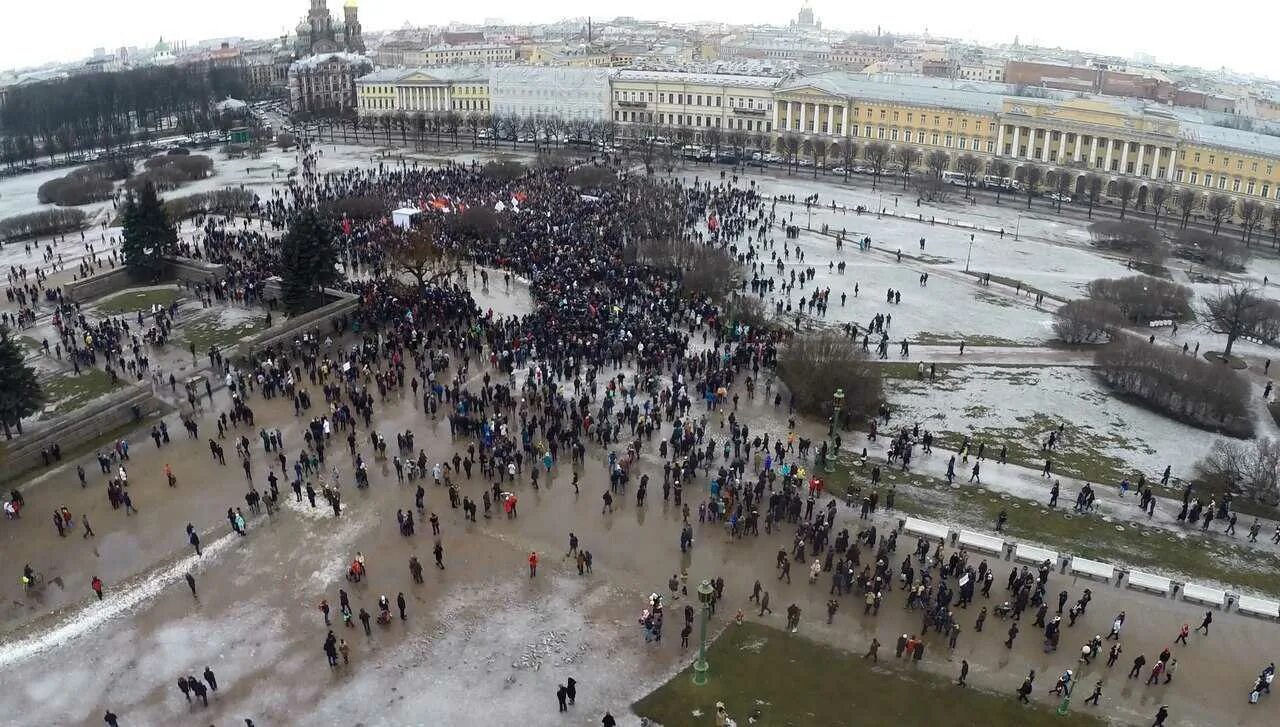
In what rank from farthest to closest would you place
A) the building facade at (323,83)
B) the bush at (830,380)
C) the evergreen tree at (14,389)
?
the building facade at (323,83) < the bush at (830,380) < the evergreen tree at (14,389)

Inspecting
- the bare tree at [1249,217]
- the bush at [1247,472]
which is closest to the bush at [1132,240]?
the bare tree at [1249,217]

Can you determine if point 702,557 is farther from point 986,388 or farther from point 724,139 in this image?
point 724,139

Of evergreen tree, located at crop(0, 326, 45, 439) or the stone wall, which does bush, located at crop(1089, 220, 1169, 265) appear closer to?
the stone wall

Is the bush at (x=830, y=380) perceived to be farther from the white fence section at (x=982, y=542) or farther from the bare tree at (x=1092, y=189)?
the bare tree at (x=1092, y=189)

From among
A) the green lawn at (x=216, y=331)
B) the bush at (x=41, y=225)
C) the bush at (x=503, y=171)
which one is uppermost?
the bush at (x=503, y=171)

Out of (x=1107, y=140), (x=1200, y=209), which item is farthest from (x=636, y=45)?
(x=1200, y=209)

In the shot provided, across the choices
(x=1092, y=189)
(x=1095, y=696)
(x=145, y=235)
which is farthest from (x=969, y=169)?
(x=1095, y=696)
